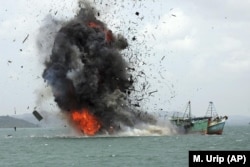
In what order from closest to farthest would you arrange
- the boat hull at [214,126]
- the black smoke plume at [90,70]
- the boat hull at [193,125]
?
the black smoke plume at [90,70], the boat hull at [214,126], the boat hull at [193,125]

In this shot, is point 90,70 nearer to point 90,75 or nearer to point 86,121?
point 90,75

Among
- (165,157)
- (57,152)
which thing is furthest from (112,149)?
(165,157)

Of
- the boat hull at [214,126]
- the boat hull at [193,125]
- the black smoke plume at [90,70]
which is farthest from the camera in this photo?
the boat hull at [193,125]

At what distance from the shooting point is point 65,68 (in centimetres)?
14112

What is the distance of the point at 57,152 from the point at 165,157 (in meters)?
22.8

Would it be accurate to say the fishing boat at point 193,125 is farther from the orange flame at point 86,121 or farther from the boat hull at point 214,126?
the orange flame at point 86,121

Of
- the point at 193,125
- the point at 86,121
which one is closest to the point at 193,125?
the point at 193,125

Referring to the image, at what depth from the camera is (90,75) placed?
140 metres

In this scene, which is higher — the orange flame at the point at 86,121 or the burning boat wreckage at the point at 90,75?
the burning boat wreckage at the point at 90,75

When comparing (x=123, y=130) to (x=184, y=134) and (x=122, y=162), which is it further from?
(x=122, y=162)

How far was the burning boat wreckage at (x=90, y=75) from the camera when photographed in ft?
459

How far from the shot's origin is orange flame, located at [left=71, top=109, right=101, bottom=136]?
472ft

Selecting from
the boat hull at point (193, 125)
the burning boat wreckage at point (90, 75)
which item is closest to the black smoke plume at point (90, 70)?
the burning boat wreckage at point (90, 75)

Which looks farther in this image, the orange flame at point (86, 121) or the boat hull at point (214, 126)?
the boat hull at point (214, 126)
